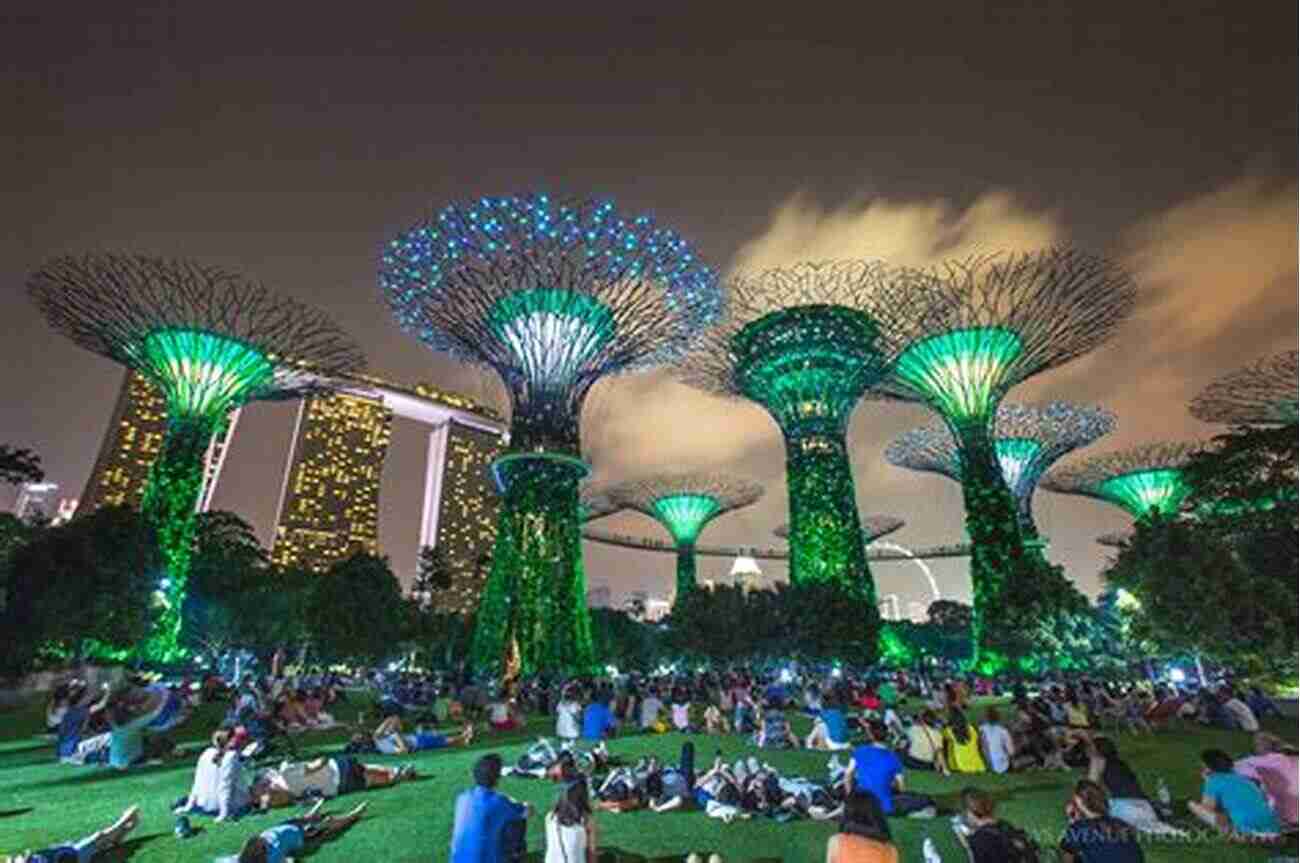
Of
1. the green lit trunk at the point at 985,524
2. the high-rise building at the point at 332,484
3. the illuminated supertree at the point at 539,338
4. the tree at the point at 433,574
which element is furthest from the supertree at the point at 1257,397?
the high-rise building at the point at 332,484

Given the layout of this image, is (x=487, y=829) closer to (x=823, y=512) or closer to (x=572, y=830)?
(x=572, y=830)

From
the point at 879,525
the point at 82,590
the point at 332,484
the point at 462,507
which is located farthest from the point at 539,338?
the point at 462,507

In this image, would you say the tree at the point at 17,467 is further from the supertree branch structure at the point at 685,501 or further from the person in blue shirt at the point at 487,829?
the supertree branch structure at the point at 685,501

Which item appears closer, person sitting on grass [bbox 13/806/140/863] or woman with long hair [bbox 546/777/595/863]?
woman with long hair [bbox 546/777/595/863]

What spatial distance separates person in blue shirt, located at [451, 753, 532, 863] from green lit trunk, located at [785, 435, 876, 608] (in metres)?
45.6

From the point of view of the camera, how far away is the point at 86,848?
7051 millimetres

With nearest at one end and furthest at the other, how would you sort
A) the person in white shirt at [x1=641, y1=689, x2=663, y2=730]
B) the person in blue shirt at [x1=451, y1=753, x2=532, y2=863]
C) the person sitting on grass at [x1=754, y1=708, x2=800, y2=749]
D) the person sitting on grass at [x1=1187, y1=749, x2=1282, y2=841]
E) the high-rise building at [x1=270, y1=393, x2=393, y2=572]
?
the person in blue shirt at [x1=451, y1=753, x2=532, y2=863] → the person sitting on grass at [x1=1187, y1=749, x2=1282, y2=841] → the person sitting on grass at [x1=754, y1=708, x2=800, y2=749] → the person in white shirt at [x1=641, y1=689, x2=663, y2=730] → the high-rise building at [x1=270, y1=393, x2=393, y2=572]

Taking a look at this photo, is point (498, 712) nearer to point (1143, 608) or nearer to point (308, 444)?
point (1143, 608)

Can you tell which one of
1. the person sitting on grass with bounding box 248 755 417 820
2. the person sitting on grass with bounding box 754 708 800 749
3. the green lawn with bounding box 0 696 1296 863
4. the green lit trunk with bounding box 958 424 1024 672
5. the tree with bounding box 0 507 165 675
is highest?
the green lit trunk with bounding box 958 424 1024 672

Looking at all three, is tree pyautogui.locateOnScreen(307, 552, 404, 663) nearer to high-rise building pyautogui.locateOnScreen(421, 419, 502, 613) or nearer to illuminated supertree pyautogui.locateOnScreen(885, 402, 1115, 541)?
illuminated supertree pyautogui.locateOnScreen(885, 402, 1115, 541)

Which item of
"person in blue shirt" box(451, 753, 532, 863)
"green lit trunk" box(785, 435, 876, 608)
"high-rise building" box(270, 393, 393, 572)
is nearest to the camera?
"person in blue shirt" box(451, 753, 532, 863)

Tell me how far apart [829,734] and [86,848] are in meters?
12.6

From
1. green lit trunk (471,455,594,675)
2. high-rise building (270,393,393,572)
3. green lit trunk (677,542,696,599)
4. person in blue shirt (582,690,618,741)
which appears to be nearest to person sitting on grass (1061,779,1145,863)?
person in blue shirt (582,690,618,741)

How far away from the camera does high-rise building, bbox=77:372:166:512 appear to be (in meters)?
129
